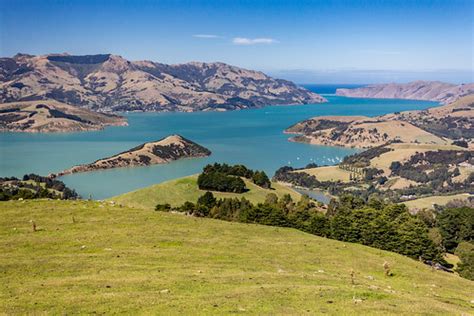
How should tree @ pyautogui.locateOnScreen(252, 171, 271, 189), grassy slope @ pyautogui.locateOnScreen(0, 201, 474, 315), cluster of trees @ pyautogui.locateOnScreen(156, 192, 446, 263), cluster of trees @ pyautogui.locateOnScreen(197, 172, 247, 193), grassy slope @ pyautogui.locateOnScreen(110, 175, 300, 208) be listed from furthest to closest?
tree @ pyautogui.locateOnScreen(252, 171, 271, 189) < cluster of trees @ pyautogui.locateOnScreen(197, 172, 247, 193) < grassy slope @ pyautogui.locateOnScreen(110, 175, 300, 208) < cluster of trees @ pyautogui.locateOnScreen(156, 192, 446, 263) < grassy slope @ pyautogui.locateOnScreen(0, 201, 474, 315)

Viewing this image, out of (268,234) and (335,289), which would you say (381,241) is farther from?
(335,289)

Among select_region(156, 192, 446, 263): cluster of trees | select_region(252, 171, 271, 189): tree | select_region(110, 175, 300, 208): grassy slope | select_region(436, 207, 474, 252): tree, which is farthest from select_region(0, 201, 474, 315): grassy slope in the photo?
select_region(252, 171, 271, 189): tree

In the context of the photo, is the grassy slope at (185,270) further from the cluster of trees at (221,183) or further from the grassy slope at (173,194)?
the cluster of trees at (221,183)

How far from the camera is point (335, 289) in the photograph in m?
30.7

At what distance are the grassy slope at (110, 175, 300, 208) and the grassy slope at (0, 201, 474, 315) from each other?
7344cm

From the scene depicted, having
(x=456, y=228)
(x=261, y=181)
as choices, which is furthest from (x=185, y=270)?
(x=261, y=181)

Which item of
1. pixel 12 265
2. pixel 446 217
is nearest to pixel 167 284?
pixel 12 265

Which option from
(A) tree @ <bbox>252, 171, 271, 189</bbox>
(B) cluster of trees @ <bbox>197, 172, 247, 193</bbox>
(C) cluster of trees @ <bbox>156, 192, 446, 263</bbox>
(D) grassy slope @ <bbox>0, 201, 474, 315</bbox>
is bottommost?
(A) tree @ <bbox>252, 171, 271, 189</bbox>

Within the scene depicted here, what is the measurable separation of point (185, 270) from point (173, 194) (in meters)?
110

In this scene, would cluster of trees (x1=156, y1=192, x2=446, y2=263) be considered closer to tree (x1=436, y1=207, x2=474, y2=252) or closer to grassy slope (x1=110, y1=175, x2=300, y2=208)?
tree (x1=436, y1=207, x2=474, y2=252)

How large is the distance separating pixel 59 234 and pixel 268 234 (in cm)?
2411

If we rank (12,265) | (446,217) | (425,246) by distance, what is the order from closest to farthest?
(12,265), (425,246), (446,217)

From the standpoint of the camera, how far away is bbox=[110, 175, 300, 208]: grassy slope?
432ft

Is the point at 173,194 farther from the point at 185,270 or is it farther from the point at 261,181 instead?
the point at 185,270
